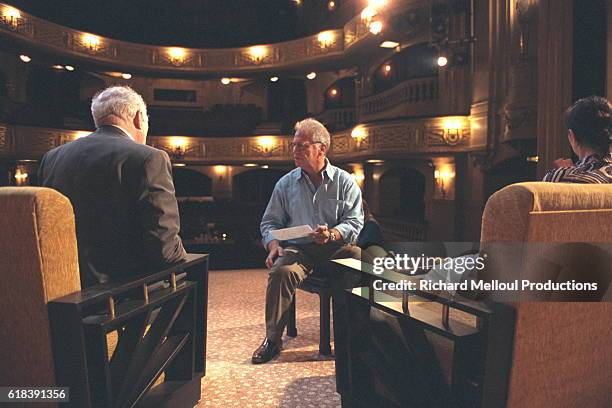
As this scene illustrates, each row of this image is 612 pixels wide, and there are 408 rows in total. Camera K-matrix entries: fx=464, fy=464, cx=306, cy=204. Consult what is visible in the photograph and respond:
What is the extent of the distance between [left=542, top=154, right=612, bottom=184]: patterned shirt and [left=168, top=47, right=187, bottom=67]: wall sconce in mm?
15831

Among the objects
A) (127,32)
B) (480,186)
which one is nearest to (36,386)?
(480,186)

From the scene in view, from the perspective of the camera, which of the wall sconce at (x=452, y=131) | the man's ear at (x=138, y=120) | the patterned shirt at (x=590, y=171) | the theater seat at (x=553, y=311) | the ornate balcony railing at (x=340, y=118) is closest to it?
the theater seat at (x=553, y=311)

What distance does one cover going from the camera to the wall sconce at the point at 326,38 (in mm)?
13930

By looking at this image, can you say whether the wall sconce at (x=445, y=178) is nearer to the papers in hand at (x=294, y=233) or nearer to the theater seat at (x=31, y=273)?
the papers in hand at (x=294, y=233)

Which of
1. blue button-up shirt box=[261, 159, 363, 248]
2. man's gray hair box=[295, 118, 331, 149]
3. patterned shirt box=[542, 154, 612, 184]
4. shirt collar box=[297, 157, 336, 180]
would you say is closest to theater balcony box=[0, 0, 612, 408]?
blue button-up shirt box=[261, 159, 363, 248]

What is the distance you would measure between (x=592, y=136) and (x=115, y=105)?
2101 mm

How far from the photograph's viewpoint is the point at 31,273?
1271 mm

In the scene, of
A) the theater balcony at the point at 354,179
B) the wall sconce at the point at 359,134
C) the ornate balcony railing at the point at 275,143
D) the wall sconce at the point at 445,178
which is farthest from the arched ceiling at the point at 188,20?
the wall sconce at the point at 445,178

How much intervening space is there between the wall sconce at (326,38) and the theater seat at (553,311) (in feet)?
44.5

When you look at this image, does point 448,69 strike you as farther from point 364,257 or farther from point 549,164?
point 364,257

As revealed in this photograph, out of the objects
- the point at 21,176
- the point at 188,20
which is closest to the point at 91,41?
the point at 188,20

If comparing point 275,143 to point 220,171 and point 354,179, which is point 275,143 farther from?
point 354,179

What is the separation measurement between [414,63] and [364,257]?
11.0 meters

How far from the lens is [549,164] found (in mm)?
4711
